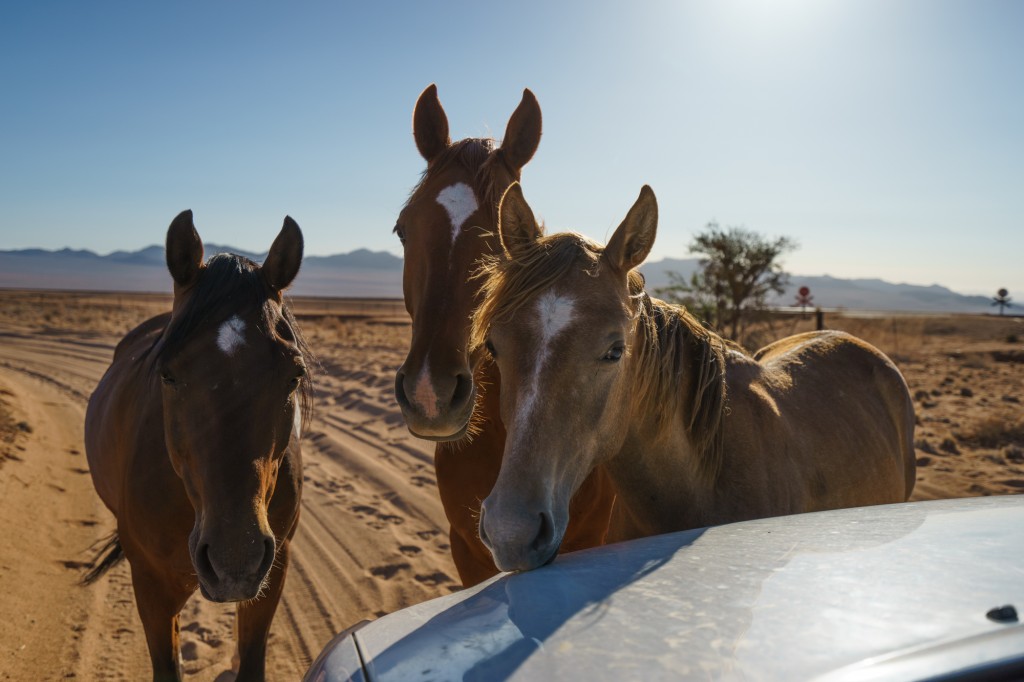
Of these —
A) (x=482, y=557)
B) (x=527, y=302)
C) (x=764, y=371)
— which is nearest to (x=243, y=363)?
(x=527, y=302)

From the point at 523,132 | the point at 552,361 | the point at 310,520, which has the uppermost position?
the point at 523,132

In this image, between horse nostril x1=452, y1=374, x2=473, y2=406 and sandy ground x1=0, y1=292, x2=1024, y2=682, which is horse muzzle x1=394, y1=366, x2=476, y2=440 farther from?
sandy ground x1=0, y1=292, x2=1024, y2=682

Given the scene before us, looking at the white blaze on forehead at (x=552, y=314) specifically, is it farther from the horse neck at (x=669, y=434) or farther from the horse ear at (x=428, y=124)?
the horse ear at (x=428, y=124)

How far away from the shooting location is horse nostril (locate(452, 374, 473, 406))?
8.56 ft

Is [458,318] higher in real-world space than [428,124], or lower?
lower

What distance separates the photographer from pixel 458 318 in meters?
2.78

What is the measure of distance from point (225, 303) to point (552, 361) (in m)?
1.51

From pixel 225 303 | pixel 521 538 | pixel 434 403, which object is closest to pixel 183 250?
pixel 225 303

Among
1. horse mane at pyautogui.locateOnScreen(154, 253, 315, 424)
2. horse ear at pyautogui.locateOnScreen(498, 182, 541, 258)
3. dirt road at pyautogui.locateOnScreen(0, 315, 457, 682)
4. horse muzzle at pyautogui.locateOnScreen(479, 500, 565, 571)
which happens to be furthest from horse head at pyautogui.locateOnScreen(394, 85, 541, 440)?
dirt road at pyautogui.locateOnScreen(0, 315, 457, 682)

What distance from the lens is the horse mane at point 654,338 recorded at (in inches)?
85.0

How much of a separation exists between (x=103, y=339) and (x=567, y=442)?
2616cm

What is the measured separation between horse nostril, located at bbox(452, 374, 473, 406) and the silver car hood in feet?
3.44

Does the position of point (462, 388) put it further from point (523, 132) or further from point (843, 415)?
point (843, 415)

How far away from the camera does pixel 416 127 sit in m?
3.47
